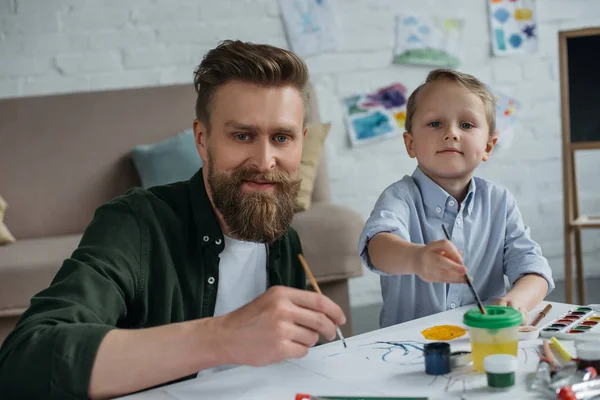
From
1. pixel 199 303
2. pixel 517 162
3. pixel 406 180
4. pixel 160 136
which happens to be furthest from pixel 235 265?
pixel 517 162

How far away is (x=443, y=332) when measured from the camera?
117 centimetres

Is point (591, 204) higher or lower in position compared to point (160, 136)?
lower

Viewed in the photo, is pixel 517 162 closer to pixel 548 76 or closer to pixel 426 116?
pixel 548 76

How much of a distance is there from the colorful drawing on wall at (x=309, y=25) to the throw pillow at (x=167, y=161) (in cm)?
91

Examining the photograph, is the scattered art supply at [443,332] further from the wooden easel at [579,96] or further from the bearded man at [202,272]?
the wooden easel at [579,96]

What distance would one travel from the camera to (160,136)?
3.04m

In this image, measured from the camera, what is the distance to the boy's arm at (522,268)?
51.9 inches

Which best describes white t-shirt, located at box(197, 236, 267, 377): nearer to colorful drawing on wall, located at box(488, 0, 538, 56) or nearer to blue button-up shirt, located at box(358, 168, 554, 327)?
blue button-up shirt, located at box(358, 168, 554, 327)

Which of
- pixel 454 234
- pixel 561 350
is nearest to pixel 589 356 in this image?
pixel 561 350

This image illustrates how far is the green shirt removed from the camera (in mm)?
941

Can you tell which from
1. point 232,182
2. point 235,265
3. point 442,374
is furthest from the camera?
point 235,265

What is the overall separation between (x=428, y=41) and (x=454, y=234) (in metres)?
2.28

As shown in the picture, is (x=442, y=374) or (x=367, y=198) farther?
(x=367, y=198)

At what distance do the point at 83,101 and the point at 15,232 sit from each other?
0.61 meters
